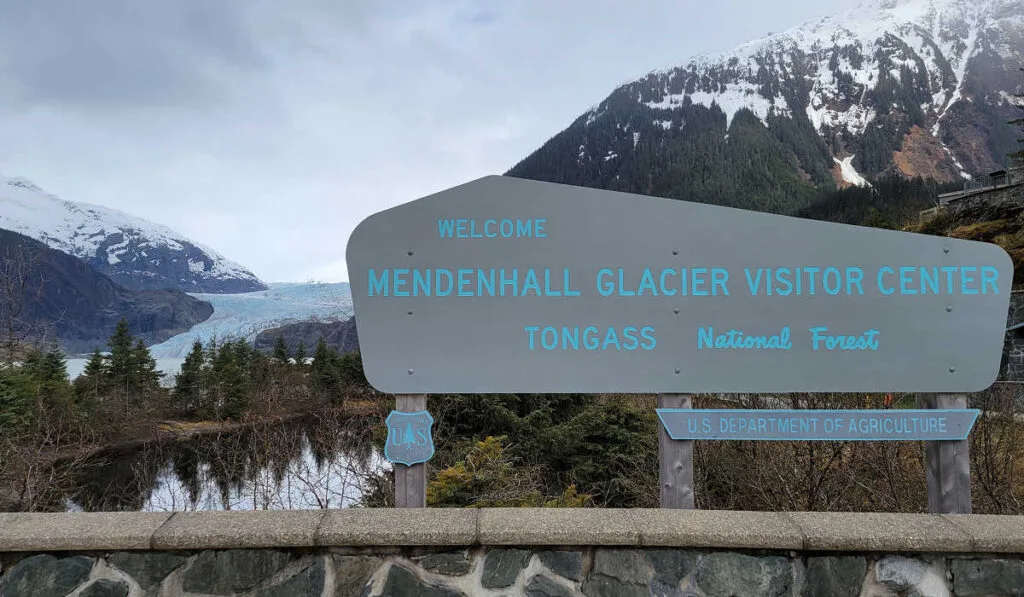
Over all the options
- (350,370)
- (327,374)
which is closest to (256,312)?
(327,374)

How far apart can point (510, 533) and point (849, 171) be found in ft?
508

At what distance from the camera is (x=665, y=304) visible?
10.1ft

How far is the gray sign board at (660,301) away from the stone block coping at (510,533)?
28.0 inches

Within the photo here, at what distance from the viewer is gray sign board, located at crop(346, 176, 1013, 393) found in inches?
119

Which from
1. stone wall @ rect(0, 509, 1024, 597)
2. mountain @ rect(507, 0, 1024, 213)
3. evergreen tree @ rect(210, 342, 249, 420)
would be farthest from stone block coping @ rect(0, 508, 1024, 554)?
mountain @ rect(507, 0, 1024, 213)

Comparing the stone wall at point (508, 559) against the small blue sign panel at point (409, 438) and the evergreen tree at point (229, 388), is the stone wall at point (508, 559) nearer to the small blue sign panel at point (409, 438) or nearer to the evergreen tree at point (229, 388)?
the small blue sign panel at point (409, 438)

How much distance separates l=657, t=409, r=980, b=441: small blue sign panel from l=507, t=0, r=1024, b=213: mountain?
300ft

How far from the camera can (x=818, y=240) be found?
3.08 metres

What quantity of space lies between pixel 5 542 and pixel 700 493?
22.0 ft

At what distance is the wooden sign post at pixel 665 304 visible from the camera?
3.03m

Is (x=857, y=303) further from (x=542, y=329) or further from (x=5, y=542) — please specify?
(x=5, y=542)

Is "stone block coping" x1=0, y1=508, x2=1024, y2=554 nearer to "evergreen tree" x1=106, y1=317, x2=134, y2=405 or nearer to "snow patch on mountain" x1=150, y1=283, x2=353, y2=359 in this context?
"evergreen tree" x1=106, y1=317, x2=134, y2=405

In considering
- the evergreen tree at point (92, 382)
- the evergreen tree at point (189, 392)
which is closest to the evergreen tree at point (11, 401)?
the evergreen tree at point (92, 382)

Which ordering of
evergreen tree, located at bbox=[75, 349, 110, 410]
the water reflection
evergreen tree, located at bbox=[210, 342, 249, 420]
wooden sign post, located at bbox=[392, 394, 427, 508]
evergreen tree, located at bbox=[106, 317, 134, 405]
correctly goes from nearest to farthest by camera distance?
1. wooden sign post, located at bbox=[392, 394, 427, 508]
2. the water reflection
3. evergreen tree, located at bbox=[75, 349, 110, 410]
4. evergreen tree, located at bbox=[106, 317, 134, 405]
5. evergreen tree, located at bbox=[210, 342, 249, 420]
